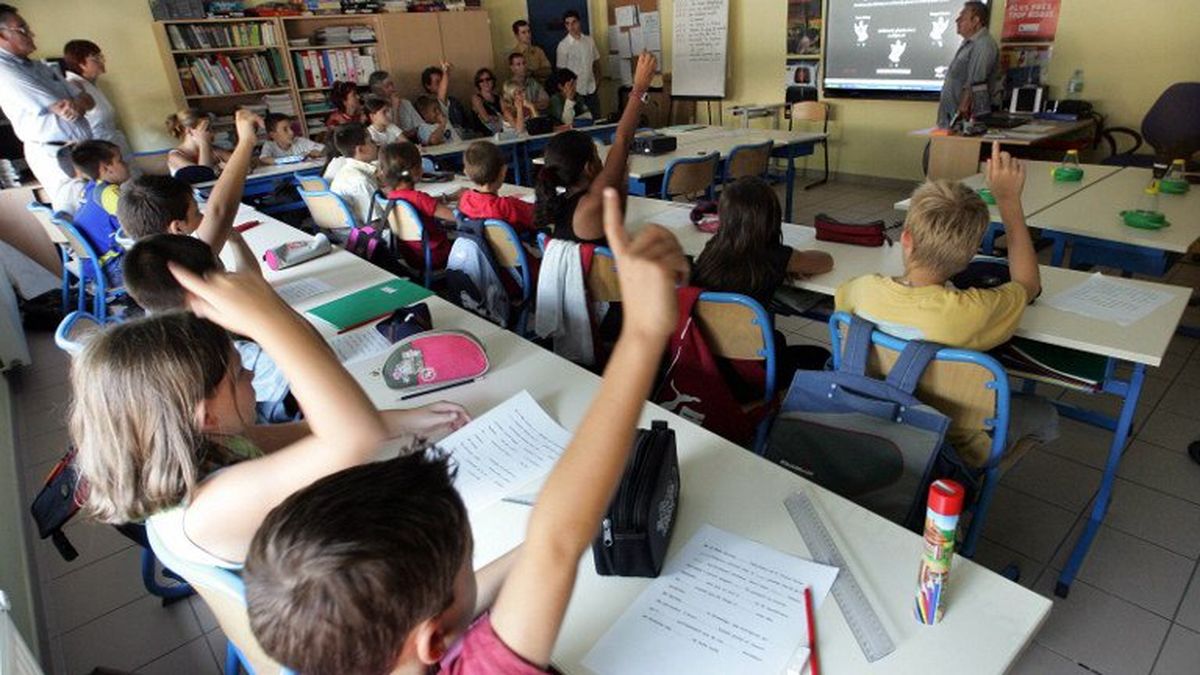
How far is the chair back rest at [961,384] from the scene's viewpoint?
4.61ft

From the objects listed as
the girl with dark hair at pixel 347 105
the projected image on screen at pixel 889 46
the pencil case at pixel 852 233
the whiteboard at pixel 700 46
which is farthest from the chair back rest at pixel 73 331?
the whiteboard at pixel 700 46

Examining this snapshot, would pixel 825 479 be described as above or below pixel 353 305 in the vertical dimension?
below

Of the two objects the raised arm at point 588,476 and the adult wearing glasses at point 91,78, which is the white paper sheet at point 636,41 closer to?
the adult wearing glasses at point 91,78

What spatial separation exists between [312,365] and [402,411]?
455 millimetres

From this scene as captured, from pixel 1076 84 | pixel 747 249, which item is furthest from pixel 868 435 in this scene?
pixel 1076 84

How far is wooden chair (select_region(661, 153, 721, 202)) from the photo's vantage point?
4.07 meters

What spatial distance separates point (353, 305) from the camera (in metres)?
2.13

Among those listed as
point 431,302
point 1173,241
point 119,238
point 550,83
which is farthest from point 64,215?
point 550,83

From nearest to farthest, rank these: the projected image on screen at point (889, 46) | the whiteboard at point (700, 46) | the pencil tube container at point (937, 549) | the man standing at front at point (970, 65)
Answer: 1. the pencil tube container at point (937, 549)
2. the man standing at front at point (970, 65)
3. the projected image on screen at point (889, 46)
4. the whiteboard at point (700, 46)

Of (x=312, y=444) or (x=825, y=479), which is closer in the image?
(x=312, y=444)

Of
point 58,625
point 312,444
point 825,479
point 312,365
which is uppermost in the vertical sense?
point 312,365

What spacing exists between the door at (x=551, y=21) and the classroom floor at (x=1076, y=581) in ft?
24.1

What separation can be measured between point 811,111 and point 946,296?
536 centimetres

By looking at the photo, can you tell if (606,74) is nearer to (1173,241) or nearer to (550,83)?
(550,83)
